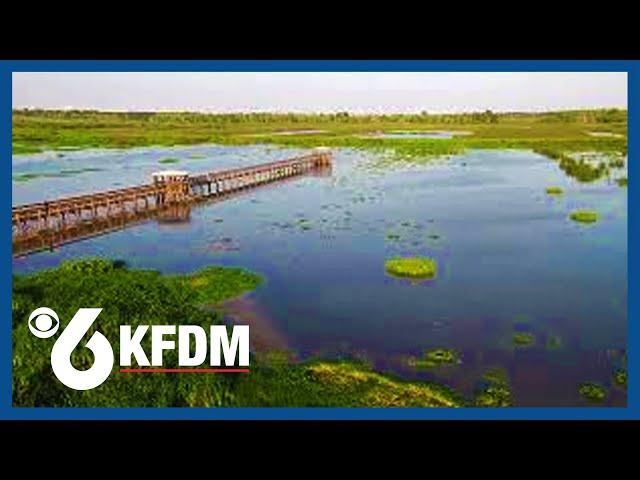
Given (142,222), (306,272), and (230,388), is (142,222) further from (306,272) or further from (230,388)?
(230,388)

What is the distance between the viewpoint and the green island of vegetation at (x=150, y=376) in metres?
7.36

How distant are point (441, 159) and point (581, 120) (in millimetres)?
8336

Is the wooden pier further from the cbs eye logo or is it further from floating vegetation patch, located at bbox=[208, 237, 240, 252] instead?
the cbs eye logo

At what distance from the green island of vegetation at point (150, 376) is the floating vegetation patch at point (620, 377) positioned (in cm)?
186

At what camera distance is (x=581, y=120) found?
10.1 m

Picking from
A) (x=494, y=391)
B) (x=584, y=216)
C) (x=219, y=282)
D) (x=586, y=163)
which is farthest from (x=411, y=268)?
(x=586, y=163)

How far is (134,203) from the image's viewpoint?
13805mm

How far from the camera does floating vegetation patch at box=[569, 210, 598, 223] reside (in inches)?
509

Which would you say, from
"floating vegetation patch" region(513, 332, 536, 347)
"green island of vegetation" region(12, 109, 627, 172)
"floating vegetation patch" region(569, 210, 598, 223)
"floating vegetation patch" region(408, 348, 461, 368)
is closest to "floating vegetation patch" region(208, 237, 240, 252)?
"green island of vegetation" region(12, 109, 627, 172)

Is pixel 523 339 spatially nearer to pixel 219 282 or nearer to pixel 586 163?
pixel 219 282

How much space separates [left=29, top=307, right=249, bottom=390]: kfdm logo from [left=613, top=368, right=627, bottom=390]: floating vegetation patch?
14.0 feet

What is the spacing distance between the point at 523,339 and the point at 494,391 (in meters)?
1.33

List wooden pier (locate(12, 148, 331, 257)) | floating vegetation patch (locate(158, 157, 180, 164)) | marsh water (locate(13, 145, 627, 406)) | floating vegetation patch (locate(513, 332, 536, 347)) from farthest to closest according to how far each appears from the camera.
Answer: floating vegetation patch (locate(158, 157, 180, 164))
wooden pier (locate(12, 148, 331, 257))
floating vegetation patch (locate(513, 332, 536, 347))
marsh water (locate(13, 145, 627, 406))
